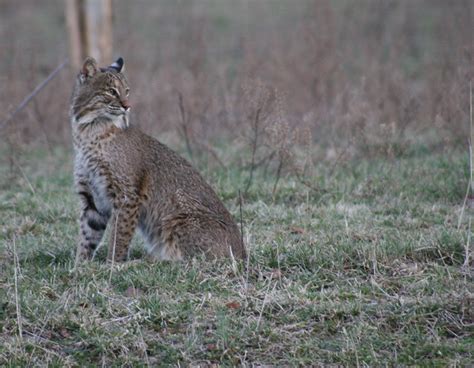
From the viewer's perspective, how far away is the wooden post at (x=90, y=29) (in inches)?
633

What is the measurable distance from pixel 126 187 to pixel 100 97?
2.60 feet

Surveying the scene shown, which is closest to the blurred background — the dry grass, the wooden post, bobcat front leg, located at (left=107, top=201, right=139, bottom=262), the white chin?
the dry grass

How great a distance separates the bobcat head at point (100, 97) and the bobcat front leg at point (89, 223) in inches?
23.1

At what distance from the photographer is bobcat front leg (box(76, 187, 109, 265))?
22.6 ft

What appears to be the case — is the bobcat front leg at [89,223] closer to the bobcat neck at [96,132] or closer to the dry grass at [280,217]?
the dry grass at [280,217]

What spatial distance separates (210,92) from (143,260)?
574 centimetres

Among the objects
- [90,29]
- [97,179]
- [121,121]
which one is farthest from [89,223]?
[90,29]

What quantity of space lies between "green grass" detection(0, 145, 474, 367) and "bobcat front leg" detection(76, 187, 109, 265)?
0.16 metres

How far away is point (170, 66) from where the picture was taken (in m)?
14.2

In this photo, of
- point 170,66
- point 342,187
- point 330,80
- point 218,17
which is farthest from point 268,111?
point 218,17

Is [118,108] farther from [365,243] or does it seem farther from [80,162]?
[365,243]

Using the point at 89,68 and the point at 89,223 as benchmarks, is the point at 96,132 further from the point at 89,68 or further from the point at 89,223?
the point at 89,223

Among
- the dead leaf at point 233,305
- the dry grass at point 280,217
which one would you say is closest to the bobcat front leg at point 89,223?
the dry grass at point 280,217

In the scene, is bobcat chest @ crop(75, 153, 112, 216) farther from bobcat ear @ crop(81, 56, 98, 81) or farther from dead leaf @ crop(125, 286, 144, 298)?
Answer: dead leaf @ crop(125, 286, 144, 298)
